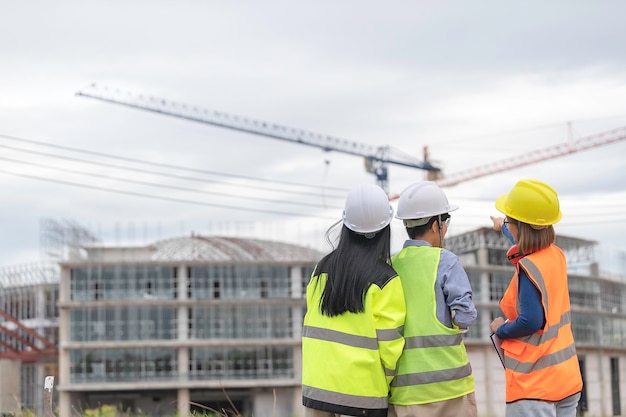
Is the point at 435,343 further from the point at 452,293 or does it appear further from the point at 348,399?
the point at 348,399

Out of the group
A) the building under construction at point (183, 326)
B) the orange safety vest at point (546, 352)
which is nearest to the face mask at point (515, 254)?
the orange safety vest at point (546, 352)

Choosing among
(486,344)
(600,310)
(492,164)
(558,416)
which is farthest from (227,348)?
(558,416)

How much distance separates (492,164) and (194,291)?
5922cm

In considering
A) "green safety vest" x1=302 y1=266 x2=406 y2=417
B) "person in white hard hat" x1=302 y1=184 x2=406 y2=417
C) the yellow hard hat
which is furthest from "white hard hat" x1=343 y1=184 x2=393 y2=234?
the yellow hard hat

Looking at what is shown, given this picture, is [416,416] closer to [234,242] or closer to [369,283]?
[369,283]

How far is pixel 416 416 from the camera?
16.8ft

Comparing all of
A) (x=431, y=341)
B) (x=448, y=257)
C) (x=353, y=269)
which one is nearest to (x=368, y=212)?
(x=353, y=269)

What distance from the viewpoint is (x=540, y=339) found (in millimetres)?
5188

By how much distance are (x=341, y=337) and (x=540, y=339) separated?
1081 mm

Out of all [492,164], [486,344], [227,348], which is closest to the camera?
[227,348]

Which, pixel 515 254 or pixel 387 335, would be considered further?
pixel 515 254

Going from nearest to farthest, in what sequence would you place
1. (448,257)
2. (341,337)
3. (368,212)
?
(341,337)
(448,257)
(368,212)

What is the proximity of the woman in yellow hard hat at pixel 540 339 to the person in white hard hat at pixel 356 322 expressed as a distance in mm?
647

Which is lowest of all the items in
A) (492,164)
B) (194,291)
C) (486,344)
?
(486,344)
